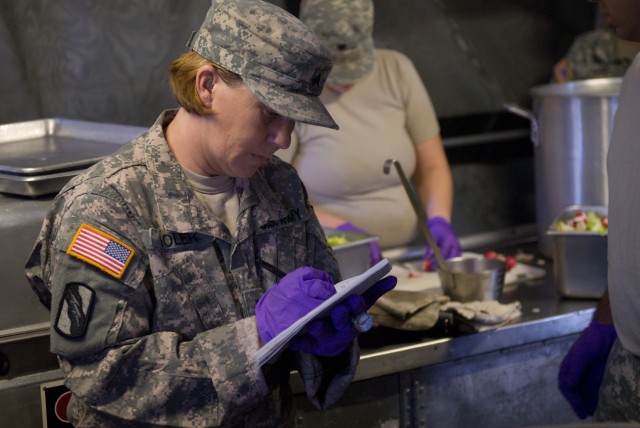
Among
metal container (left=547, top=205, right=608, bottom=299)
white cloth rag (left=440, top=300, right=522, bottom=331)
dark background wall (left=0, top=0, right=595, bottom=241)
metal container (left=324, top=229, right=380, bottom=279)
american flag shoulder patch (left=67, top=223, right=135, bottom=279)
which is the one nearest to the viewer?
american flag shoulder patch (left=67, top=223, right=135, bottom=279)

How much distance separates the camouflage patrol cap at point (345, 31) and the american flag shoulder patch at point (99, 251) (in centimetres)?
148

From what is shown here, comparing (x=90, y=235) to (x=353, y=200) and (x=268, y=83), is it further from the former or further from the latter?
(x=353, y=200)

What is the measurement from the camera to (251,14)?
156 cm

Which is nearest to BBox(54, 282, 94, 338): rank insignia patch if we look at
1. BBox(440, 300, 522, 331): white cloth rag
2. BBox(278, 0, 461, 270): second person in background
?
BBox(440, 300, 522, 331): white cloth rag

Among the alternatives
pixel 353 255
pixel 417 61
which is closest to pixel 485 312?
pixel 353 255

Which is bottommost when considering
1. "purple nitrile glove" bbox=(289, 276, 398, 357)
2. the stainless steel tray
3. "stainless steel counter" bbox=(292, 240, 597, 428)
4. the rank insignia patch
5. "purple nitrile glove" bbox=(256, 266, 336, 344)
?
"stainless steel counter" bbox=(292, 240, 597, 428)

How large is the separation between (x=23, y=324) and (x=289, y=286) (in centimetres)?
68

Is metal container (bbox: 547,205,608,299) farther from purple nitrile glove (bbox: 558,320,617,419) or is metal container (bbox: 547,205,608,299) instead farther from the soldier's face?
the soldier's face

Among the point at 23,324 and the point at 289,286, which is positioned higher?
the point at 289,286

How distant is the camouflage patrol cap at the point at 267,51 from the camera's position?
60.9 inches

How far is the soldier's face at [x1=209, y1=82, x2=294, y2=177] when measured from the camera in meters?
1.57

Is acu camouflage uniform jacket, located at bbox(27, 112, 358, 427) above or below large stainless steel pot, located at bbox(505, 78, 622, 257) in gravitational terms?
above

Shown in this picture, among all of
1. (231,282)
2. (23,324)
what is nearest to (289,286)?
(231,282)

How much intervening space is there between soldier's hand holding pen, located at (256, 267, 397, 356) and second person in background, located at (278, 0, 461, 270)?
3.85 feet
